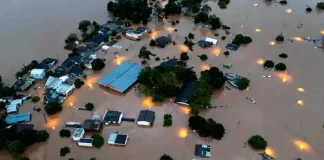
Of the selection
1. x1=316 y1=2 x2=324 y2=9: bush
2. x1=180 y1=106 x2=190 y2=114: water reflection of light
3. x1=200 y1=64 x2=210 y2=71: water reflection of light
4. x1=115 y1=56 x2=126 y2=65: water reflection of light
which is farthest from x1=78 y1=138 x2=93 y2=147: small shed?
x1=316 y1=2 x2=324 y2=9: bush

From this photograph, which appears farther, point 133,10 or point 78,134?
point 133,10

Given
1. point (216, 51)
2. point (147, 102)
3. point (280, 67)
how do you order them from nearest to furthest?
point (147, 102), point (280, 67), point (216, 51)

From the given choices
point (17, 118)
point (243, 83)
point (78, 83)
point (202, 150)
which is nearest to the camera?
point (202, 150)

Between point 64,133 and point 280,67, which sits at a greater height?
point 280,67

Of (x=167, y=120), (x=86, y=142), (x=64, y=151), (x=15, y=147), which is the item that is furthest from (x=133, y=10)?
(x=15, y=147)

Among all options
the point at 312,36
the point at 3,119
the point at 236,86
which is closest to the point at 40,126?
the point at 3,119

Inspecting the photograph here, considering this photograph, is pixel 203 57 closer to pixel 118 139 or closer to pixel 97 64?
pixel 97 64

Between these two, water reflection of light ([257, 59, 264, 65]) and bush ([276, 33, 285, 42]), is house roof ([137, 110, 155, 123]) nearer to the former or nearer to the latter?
water reflection of light ([257, 59, 264, 65])

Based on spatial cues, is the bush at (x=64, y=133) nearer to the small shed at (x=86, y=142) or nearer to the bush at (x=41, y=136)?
the bush at (x=41, y=136)
